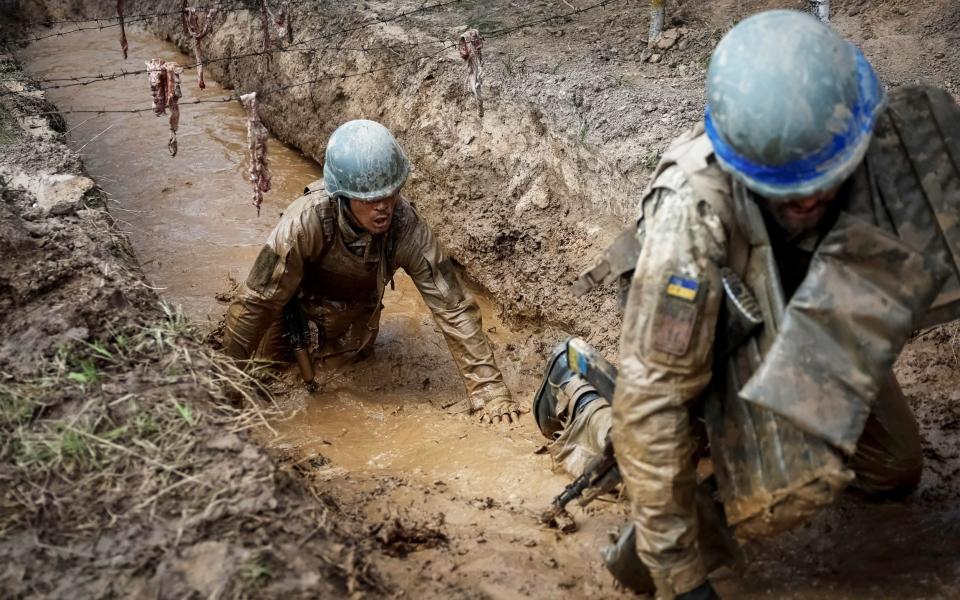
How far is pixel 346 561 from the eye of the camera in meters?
2.74

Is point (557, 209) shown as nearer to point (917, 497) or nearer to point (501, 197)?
point (501, 197)

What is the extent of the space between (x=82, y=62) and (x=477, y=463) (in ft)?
25.9

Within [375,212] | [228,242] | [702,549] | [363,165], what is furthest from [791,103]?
[228,242]

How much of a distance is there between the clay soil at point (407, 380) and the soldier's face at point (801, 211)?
4.39ft

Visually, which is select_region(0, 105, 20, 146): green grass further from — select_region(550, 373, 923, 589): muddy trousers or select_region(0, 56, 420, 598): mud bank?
select_region(550, 373, 923, 589): muddy trousers

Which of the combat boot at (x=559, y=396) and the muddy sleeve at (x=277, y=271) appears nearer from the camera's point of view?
the combat boot at (x=559, y=396)

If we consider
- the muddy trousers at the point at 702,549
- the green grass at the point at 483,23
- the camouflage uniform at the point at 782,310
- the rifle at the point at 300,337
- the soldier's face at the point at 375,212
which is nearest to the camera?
the camouflage uniform at the point at 782,310

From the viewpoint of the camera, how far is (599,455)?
10.9 feet

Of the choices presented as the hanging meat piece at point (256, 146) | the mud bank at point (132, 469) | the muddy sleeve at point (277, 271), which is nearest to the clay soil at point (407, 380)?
the mud bank at point (132, 469)

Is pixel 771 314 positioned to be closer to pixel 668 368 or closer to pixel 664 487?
pixel 668 368

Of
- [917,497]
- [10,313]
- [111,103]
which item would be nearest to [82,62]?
[111,103]

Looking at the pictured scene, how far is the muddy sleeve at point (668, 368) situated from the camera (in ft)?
8.27

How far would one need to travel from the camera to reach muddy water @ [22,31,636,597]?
3.53m

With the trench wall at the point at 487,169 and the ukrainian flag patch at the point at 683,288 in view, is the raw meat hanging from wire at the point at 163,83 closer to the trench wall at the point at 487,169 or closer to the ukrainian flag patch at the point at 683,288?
the trench wall at the point at 487,169
